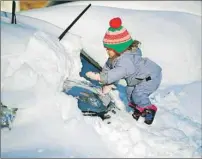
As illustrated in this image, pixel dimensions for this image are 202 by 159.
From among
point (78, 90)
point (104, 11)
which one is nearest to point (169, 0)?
point (104, 11)

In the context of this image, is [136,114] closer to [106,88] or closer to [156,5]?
[106,88]

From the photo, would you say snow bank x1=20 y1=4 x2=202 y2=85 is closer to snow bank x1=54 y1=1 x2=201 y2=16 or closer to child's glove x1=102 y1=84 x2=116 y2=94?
snow bank x1=54 y1=1 x2=201 y2=16

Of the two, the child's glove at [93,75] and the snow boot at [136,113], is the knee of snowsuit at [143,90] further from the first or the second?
the child's glove at [93,75]

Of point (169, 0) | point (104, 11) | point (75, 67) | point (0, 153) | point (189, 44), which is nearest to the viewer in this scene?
point (0, 153)

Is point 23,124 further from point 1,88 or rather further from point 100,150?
point 100,150

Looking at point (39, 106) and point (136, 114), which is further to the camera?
point (136, 114)

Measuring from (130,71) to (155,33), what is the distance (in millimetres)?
1168

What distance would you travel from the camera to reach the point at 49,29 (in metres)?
2.93

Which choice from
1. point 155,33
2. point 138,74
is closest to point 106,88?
point 138,74

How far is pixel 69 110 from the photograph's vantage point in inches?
84.0

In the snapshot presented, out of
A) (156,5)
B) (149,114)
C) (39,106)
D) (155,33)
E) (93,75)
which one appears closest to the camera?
(39,106)

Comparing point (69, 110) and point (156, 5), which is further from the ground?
point (156, 5)

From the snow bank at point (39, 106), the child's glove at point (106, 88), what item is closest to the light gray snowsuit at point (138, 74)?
the child's glove at point (106, 88)

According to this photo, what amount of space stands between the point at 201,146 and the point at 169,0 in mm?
2100
